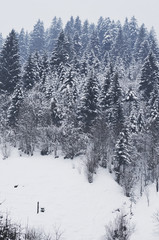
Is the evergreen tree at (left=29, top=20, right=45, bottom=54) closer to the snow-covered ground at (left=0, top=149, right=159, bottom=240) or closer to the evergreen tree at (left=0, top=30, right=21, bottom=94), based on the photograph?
the evergreen tree at (left=0, top=30, right=21, bottom=94)

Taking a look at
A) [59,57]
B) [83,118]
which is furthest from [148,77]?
[83,118]

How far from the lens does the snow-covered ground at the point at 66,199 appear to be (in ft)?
81.5

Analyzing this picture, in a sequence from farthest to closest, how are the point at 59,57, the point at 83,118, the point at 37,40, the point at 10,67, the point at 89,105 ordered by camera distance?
the point at 37,40, the point at 59,57, the point at 10,67, the point at 89,105, the point at 83,118

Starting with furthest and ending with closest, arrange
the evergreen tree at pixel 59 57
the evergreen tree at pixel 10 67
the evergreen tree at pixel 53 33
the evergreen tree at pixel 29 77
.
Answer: the evergreen tree at pixel 53 33, the evergreen tree at pixel 59 57, the evergreen tree at pixel 29 77, the evergreen tree at pixel 10 67

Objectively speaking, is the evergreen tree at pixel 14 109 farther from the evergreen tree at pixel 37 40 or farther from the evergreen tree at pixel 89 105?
the evergreen tree at pixel 37 40

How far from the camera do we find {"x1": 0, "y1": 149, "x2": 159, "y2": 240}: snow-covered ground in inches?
977

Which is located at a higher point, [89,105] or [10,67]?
[10,67]

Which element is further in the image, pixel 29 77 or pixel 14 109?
pixel 29 77

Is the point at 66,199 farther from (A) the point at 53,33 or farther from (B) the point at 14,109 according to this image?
(A) the point at 53,33

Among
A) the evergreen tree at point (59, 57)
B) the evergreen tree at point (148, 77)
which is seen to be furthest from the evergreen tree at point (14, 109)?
the evergreen tree at point (148, 77)

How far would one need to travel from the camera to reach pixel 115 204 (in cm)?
2994

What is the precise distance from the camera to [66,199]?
28.7 meters

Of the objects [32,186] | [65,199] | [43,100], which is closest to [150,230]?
[65,199]

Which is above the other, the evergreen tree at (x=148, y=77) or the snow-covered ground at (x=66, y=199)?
the evergreen tree at (x=148, y=77)
